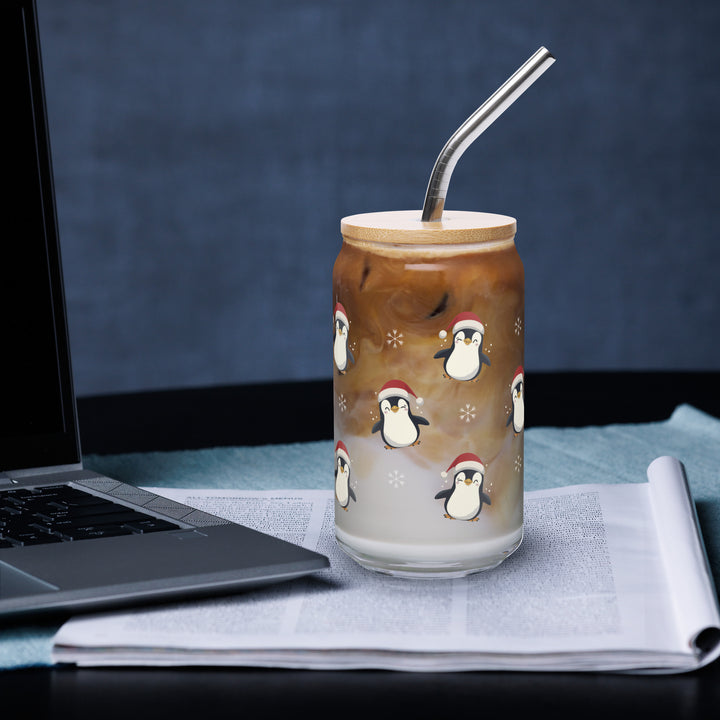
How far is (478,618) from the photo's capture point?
1.73 ft

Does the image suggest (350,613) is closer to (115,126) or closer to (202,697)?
(202,697)

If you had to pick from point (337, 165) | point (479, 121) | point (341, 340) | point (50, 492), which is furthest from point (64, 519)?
point (337, 165)

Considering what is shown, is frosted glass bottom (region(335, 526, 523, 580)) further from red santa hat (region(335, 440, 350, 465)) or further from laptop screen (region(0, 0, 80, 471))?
laptop screen (region(0, 0, 80, 471))

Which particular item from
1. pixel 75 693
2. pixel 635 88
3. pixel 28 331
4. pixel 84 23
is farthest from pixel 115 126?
pixel 75 693

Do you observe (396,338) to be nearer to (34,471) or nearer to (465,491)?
(465,491)

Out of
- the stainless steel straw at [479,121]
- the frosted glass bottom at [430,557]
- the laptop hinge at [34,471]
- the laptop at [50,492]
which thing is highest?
the stainless steel straw at [479,121]

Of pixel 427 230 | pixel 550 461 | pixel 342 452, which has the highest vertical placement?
pixel 427 230

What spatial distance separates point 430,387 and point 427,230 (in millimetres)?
82

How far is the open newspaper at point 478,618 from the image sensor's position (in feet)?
1.59

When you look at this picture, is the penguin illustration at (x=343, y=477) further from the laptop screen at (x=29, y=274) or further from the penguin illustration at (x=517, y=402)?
the laptop screen at (x=29, y=274)

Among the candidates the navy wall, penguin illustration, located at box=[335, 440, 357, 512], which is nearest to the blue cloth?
penguin illustration, located at box=[335, 440, 357, 512]

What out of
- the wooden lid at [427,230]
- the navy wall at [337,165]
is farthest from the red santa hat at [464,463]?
the navy wall at [337,165]

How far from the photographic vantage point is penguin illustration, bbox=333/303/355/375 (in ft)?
1.94

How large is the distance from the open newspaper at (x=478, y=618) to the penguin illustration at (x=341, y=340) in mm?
113
